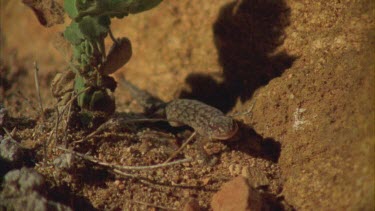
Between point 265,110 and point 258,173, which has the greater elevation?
point 265,110

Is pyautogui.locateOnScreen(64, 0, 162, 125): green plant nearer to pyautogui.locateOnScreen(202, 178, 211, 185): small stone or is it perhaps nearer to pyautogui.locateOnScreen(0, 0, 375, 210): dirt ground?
pyautogui.locateOnScreen(0, 0, 375, 210): dirt ground

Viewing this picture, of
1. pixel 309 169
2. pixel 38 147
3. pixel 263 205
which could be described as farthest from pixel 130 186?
pixel 309 169

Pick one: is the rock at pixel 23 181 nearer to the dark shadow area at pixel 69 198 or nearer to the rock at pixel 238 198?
the dark shadow area at pixel 69 198

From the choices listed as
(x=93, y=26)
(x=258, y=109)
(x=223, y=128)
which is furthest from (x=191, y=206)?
(x=93, y=26)

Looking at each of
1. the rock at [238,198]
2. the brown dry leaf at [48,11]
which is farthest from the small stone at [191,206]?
the brown dry leaf at [48,11]

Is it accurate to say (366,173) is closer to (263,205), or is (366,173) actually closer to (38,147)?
(263,205)

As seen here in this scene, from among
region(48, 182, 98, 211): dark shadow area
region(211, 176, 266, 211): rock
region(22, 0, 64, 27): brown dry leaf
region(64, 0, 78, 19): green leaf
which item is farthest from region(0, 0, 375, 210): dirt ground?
region(64, 0, 78, 19): green leaf

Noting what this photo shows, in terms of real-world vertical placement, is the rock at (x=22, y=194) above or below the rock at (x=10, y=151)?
below
